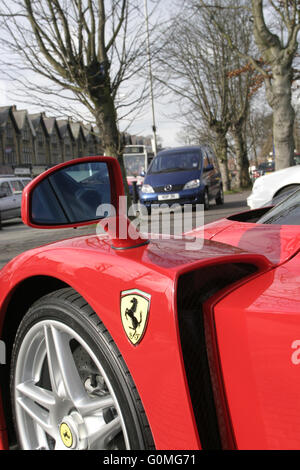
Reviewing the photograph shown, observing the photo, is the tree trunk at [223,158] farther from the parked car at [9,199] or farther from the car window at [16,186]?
the parked car at [9,199]

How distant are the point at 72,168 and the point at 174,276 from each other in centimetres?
67

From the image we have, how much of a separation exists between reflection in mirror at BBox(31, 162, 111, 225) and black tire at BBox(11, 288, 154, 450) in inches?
10.5

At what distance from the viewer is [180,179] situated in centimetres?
1367

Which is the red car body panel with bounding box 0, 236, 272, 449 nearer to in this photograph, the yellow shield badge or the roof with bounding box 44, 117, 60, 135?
the yellow shield badge

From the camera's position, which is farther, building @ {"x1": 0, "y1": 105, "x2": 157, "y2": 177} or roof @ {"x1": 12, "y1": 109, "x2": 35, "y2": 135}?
roof @ {"x1": 12, "y1": 109, "x2": 35, "y2": 135}

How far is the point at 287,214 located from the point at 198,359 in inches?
40.7

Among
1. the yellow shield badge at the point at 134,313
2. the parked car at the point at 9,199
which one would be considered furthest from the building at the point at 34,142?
the yellow shield badge at the point at 134,313

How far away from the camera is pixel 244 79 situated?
27375 mm

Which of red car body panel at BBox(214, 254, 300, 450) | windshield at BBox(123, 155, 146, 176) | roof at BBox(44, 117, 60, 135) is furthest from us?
roof at BBox(44, 117, 60, 135)

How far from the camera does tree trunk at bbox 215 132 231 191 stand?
1010 inches

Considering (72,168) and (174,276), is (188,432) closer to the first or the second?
(174,276)

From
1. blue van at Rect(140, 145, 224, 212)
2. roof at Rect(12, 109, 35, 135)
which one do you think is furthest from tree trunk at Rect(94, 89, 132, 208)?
roof at Rect(12, 109, 35, 135)

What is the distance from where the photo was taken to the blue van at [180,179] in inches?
532

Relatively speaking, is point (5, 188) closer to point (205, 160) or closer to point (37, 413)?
point (205, 160)
